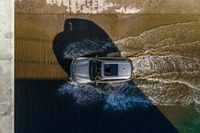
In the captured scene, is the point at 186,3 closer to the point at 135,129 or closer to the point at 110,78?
the point at 110,78

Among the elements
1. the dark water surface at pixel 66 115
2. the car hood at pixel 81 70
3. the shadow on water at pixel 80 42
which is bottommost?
the dark water surface at pixel 66 115

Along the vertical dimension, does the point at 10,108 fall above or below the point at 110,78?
below

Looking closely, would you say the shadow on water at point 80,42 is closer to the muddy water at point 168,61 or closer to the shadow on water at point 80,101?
the shadow on water at point 80,101

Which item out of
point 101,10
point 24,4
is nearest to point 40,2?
point 24,4

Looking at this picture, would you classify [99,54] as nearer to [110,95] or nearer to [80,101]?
[110,95]

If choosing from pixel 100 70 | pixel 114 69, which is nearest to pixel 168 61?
pixel 114 69

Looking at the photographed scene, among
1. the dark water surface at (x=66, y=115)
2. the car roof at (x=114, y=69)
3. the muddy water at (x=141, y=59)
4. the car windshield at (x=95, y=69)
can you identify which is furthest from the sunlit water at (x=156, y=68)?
the car roof at (x=114, y=69)

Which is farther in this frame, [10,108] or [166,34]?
[166,34]

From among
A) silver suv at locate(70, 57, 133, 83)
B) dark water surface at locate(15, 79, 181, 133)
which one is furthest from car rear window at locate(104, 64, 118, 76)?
dark water surface at locate(15, 79, 181, 133)
